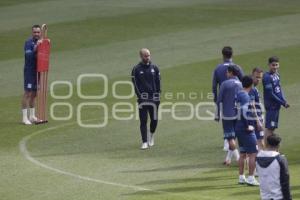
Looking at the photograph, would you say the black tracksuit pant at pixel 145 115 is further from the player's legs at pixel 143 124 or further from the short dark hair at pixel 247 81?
the short dark hair at pixel 247 81

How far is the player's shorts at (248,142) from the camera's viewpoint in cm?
1873

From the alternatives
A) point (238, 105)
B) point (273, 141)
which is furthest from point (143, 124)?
point (273, 141)

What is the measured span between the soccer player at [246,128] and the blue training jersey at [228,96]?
143cm

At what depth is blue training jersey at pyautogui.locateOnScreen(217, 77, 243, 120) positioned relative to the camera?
20.3 m

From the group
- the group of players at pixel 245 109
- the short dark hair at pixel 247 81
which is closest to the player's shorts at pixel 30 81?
the group of players at pixel 245 109

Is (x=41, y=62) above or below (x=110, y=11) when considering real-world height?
below

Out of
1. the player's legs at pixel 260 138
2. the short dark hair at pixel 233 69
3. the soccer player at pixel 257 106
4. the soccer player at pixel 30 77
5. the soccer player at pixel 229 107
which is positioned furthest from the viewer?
the soccer player at pixel 30 77

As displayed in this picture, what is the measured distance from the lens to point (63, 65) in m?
32.5

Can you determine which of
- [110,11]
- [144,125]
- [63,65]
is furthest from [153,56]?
[144,125]

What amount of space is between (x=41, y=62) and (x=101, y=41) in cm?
1129

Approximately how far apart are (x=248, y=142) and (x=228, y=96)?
1.89 metres

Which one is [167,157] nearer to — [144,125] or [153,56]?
[144,125]

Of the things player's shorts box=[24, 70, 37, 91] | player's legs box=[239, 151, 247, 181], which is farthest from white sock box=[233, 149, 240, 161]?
player's shorts box=[24, 70, 37, 91]

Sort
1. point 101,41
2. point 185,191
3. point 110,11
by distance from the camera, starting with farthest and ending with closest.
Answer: point 110,11 < point 101,41 < point 185,191
